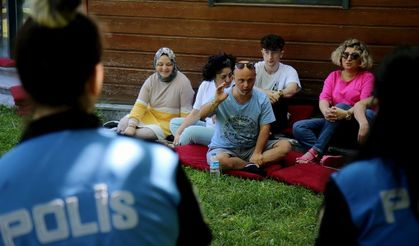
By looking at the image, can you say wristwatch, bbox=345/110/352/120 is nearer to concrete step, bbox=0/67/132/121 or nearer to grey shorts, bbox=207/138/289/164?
grey shorts, bbox=207/138/289/164

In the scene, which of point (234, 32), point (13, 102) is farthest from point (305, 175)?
point (13, 102)

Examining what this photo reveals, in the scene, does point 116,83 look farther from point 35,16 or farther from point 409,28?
point 35,16

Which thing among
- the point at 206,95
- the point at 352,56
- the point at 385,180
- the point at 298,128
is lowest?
the point at 298,128

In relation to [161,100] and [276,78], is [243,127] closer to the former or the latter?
[276,78]

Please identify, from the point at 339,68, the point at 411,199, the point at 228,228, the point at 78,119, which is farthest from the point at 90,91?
the point at 339,68

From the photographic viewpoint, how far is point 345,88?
773 centimetres

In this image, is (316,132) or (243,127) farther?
(316,132)

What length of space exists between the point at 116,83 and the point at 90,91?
7.57m

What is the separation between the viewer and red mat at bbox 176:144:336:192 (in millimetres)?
6753

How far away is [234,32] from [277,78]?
878 mm

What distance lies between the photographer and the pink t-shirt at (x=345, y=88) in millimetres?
7633

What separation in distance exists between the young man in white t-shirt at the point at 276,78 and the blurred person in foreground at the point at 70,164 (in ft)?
20.0

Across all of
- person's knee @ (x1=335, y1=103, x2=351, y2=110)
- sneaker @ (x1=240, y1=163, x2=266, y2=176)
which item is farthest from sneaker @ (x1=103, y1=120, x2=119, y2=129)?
person's knee @ (x1=335, y1=103, x2=351, y2=110)

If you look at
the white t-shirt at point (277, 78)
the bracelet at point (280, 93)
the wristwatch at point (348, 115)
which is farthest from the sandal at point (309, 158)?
the white t-shirt at point (277, 78)
